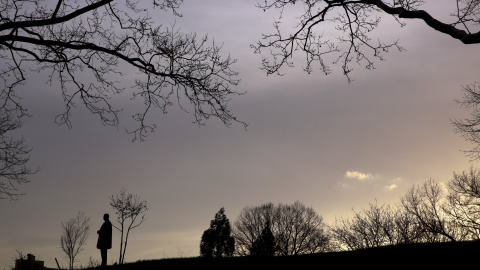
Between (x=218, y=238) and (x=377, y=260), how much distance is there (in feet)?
143

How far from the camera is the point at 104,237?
17625 mm

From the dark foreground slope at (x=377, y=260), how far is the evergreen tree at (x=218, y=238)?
38.9 meters

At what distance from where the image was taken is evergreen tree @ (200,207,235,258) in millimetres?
55031

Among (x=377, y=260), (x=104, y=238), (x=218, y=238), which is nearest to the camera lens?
(x=377, y=260)

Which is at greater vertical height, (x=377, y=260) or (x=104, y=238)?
(x=104, y=238)

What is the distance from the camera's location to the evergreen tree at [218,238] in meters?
55.0

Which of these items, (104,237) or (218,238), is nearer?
(104,237)

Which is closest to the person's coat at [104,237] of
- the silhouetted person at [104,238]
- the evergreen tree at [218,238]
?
the silhouetted person at [104,238]

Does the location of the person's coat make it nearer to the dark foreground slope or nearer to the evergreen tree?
the dark foreground slope

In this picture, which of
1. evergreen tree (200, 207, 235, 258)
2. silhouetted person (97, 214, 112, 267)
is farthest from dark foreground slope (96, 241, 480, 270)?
evergreen tree (200, 207, 235, 258)

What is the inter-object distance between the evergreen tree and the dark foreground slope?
3892 cm

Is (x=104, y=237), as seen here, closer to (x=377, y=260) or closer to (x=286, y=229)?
(x=377, y=260)

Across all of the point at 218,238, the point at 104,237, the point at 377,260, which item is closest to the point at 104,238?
the point at 104,237

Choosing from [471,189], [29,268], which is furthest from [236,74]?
[471,189]
